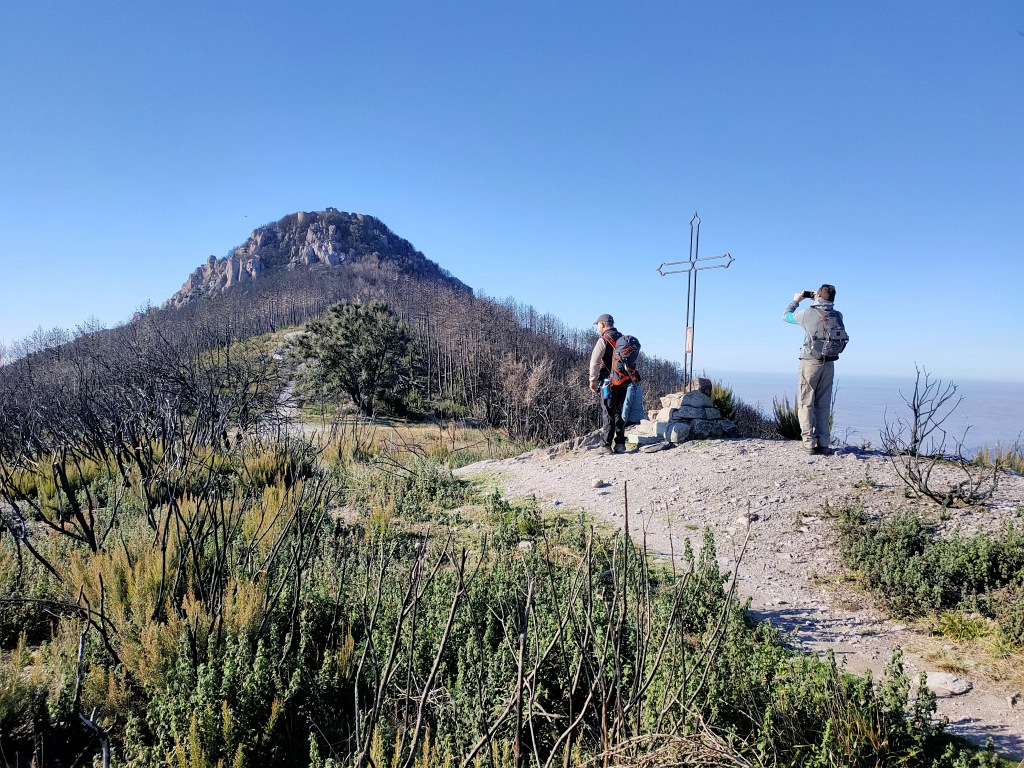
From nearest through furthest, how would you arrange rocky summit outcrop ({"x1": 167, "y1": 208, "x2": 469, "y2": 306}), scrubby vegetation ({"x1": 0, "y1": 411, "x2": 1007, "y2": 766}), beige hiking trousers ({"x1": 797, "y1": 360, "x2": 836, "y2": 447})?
scrubby vegetation ({"x1": 0, "y1": 411, "x2": 1007, "y2": 766}) < beige hiking trousers ({"x1": 797, "y1": 360, "x2": 836, "y2": 447}) < rocky summit outcrop ({"x1": 167, "y1": 208, "x2": 469, "y2": 306})

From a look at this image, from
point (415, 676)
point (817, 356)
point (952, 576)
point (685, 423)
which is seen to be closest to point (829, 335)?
point (817, 356)

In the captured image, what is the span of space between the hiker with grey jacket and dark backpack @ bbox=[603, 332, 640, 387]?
2115mm

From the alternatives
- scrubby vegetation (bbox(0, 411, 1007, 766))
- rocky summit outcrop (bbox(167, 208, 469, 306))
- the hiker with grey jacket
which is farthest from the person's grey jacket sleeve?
rocky summit outcrop (bbox(167, 208, 469, 306))

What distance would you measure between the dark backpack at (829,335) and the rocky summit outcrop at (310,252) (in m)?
129

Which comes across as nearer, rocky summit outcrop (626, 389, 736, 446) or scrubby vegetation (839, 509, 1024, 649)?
scrubby vegetation (839, 509, 1024, 649)

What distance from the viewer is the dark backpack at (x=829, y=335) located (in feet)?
21.4

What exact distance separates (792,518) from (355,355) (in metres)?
23.1

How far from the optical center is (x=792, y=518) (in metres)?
5.41

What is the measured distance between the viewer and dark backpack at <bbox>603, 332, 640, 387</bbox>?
799 centimetres

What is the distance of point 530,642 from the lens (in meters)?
2.85

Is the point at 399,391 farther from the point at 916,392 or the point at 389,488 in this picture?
the point at 916,392

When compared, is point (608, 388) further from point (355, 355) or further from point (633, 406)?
point (355, 355)

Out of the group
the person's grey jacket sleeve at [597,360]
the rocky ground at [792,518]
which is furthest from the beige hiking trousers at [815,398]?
the person's grey jacket sleeve at [597,360]

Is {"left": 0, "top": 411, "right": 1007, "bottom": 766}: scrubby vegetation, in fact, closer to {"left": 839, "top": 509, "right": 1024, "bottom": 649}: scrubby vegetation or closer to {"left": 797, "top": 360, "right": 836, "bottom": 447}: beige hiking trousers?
{"left": 839, "top": 509, "right": 1024, "bottom": 649}: scrubby vegetation
